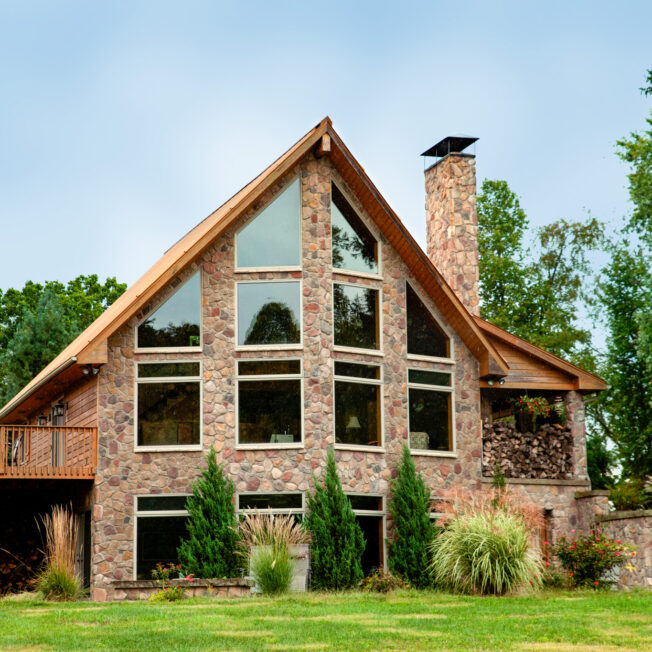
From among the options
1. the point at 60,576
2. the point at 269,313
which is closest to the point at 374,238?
the point at 269,313

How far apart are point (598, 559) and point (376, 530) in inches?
149

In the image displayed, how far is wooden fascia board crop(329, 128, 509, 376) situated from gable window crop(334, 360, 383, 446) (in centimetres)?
188

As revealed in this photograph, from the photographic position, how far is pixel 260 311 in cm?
1861

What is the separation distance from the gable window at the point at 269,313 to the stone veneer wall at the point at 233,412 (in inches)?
6.0

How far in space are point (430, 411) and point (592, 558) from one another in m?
3.91

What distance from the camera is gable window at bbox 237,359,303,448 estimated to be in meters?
18.2

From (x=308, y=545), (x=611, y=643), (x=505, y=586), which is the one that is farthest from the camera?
(x=308, y=545)

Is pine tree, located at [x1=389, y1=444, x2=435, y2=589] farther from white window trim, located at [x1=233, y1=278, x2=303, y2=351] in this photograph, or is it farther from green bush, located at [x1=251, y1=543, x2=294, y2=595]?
white window trim, located at [x1=233, y1=278, x2=303, y2=351]

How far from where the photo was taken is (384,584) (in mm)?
16734

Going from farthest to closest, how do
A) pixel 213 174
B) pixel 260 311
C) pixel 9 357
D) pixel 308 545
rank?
pixel 9 357
pixel 213 174
pixel 260 311
pixel 308 545

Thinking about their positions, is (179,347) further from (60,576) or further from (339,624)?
(339,624)

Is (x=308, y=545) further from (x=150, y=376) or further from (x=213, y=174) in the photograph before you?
(x=213, y=174)

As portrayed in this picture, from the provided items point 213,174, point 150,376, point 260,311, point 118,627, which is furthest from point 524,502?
point 118,627

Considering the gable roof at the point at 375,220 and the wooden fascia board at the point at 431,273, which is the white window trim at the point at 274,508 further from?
the wooden fascia board at the point at 431,273
